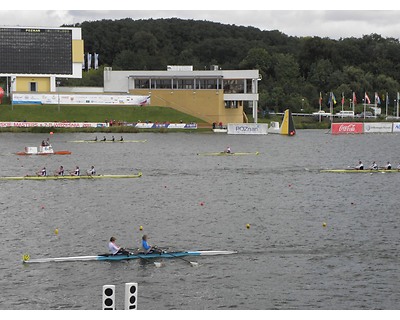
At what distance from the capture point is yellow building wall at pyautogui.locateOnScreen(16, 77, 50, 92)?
128 metres

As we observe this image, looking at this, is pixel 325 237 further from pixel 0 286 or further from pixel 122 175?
pixel 122 175

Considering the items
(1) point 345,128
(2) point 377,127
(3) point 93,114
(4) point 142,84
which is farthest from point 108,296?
(4) point 142,84

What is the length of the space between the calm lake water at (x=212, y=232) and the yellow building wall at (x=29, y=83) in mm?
48521

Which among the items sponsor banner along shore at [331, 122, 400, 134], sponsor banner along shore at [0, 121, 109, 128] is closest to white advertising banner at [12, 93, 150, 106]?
sponsor banner along shore at [0, 121, 109, 128]

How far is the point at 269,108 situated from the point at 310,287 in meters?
131

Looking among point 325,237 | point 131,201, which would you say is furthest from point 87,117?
point 325,237

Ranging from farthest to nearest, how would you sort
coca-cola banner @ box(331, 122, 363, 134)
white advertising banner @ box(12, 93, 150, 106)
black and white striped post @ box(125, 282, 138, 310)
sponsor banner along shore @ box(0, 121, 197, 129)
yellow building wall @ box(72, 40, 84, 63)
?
coca-cola banner @ box(331, 122, 363, 134)
yellow building wall @ box(72, 40, 84, 63)
white advertising banner @ box(12, 93, 150, 106)
sponsor banner along shore @ box(0, 121, 197, 129)
black and white striped post @ box(125, 282, 138, 310)

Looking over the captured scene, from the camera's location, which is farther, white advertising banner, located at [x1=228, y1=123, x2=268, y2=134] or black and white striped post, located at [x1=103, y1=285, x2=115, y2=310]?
white advertising banner, located at [x1=228, y1=123, x2=268, y2=134]

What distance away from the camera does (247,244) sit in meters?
39.7

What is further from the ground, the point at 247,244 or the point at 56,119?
the point at 56,119

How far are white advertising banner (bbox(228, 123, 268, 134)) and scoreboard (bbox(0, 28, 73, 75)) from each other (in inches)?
1149

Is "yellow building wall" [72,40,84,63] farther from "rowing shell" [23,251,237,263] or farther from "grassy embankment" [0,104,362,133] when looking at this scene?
"rowing shell" [23,251,237,263]

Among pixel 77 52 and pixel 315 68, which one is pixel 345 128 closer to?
pixel 77 52

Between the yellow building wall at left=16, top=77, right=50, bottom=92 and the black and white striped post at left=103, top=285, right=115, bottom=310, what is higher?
the yellow building wall at left=16, top=77, right=50, bottom=92
